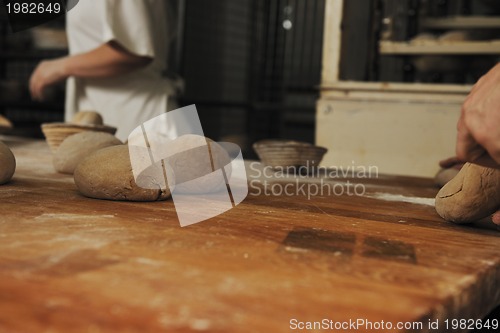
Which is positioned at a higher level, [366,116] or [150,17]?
[150,17]

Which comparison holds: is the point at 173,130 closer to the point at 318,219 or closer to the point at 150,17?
the point at 150,17

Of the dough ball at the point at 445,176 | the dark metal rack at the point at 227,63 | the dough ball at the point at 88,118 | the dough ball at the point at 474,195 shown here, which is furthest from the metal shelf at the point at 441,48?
the dark metal rack at the point at 227,63

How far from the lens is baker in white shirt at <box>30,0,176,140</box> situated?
254 cm

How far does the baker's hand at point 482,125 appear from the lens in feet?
2.39

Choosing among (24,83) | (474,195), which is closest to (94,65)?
(474,195)

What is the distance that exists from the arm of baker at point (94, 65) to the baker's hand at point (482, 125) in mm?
2001

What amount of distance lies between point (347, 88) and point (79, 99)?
139 cm

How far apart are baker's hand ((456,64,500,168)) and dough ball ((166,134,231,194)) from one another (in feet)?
1.68

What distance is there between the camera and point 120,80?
2869mm

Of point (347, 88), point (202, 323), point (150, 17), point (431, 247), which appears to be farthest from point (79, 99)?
point (202, 323)

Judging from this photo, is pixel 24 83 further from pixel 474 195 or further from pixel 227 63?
pixel 474 195

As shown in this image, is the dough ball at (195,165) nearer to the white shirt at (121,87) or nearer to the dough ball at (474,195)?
the dough ball at (474,195)

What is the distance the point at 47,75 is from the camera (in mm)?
2734

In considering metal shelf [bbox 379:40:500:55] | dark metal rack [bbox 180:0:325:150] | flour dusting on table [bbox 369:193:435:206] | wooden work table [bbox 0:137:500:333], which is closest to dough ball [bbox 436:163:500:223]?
wooden work table [bbox 0:137:500:333]
